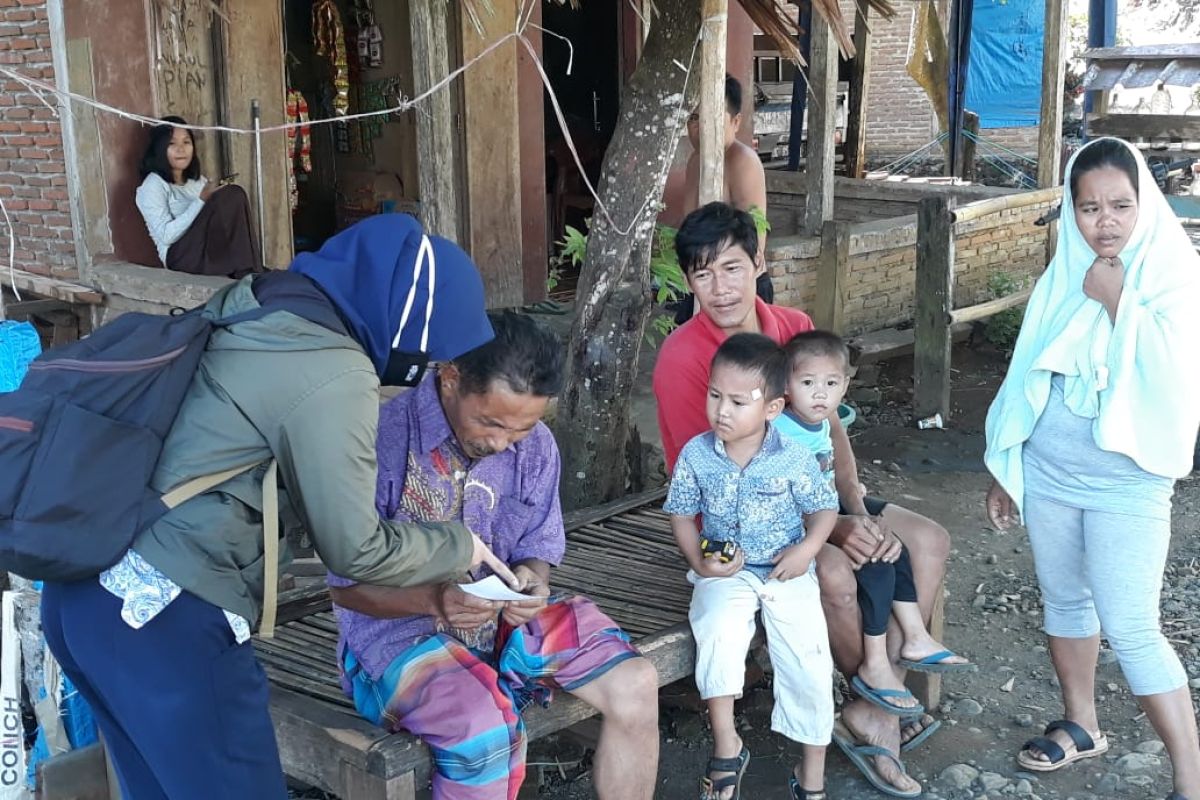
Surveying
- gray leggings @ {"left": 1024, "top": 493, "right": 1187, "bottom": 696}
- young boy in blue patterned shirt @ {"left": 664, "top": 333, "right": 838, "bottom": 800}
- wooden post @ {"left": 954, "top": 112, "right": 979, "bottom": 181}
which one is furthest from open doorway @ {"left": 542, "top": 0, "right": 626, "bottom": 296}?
gray leggings @ {"left": 1024, "top": 493, "right": 1187, "bottom": 696}

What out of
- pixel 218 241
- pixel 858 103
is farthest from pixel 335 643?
pixel 858 103

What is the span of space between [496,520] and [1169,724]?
189 cm

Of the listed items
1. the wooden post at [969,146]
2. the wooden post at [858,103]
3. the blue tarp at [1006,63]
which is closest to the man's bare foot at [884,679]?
the wooden post at [858,103]

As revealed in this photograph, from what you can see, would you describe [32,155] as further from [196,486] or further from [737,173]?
[196,486]

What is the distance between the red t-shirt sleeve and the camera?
143 inches

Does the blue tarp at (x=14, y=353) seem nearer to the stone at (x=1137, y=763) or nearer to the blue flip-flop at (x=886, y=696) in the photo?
the blue flip-flop at (x=886, y=696)

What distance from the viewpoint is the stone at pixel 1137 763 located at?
3.67 metres

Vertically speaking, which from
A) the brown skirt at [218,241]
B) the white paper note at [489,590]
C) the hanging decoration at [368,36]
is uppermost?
the hanging decoration at [368,36]

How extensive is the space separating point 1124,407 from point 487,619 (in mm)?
1786

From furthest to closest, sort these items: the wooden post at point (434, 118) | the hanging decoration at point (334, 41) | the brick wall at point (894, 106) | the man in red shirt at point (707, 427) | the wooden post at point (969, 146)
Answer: the brick wall at point (894, 106) < the wooden post at point (969, 146) < the hanging decoration at point (334, 41) < the wooden post at point (434, 118) < the man in red shirt at point (707, 427)

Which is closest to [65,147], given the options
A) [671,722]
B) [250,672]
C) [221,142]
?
[221,142]

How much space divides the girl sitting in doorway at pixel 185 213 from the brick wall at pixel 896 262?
3202 mm

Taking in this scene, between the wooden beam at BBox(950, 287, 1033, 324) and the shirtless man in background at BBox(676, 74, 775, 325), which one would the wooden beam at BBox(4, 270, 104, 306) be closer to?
the shirtless man in background at BBox(676, 74, 775, 325)

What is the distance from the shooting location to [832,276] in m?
7.97
